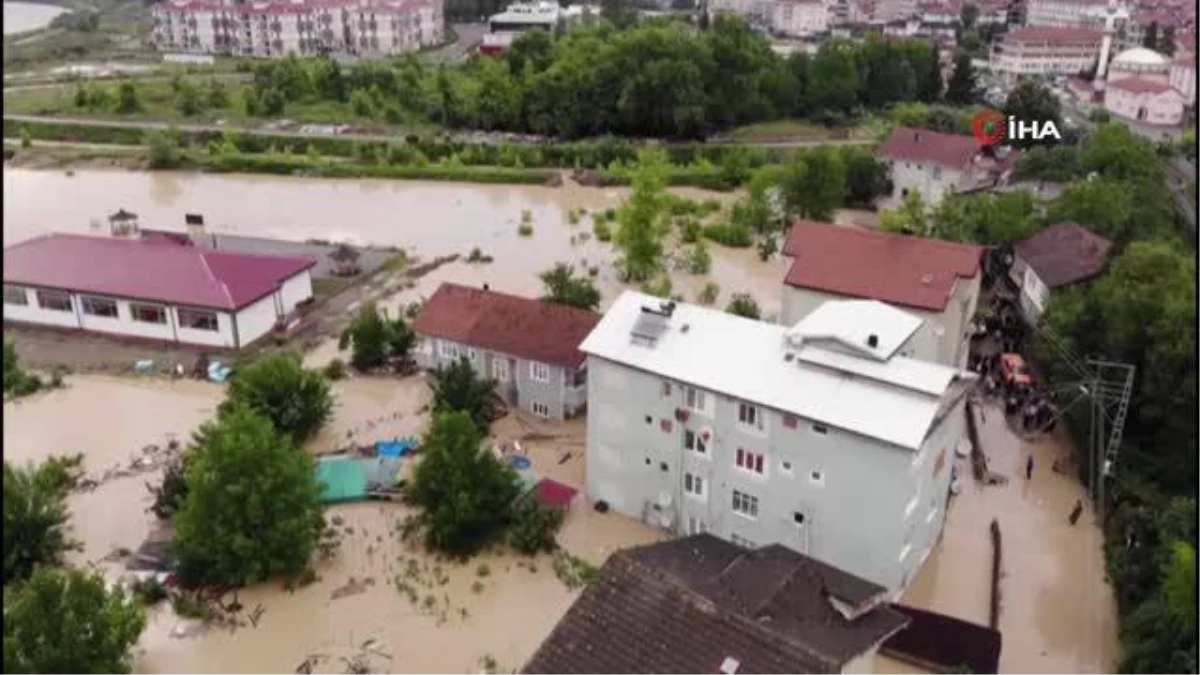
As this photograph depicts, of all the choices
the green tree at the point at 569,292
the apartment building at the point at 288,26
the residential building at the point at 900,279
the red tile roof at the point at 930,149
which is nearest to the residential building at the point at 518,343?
the green tree at the point at 569,292

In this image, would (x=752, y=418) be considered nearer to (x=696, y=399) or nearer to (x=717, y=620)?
(x=696, y=399)

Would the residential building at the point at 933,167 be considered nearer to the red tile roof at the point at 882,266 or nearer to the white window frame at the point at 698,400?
the red tile roof at the point at 882,266

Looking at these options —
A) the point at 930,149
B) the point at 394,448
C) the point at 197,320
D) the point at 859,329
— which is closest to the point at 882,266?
the point at 859,329

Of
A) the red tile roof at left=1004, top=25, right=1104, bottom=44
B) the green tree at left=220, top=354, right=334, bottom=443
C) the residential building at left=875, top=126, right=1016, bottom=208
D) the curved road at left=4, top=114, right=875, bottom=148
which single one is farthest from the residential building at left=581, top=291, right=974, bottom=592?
the red tile roof at left=1004, top=25, right=1104, bottom=44

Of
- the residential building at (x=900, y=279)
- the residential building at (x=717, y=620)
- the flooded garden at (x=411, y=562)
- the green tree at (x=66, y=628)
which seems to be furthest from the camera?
the residential building at (x=900, y=279)

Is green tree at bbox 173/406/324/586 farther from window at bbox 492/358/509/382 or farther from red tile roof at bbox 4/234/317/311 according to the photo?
red tile roof at bbox 4/234/317/311

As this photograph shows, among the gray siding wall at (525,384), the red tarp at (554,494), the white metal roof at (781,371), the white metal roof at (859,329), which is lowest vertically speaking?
the red tarp at (554,494)
